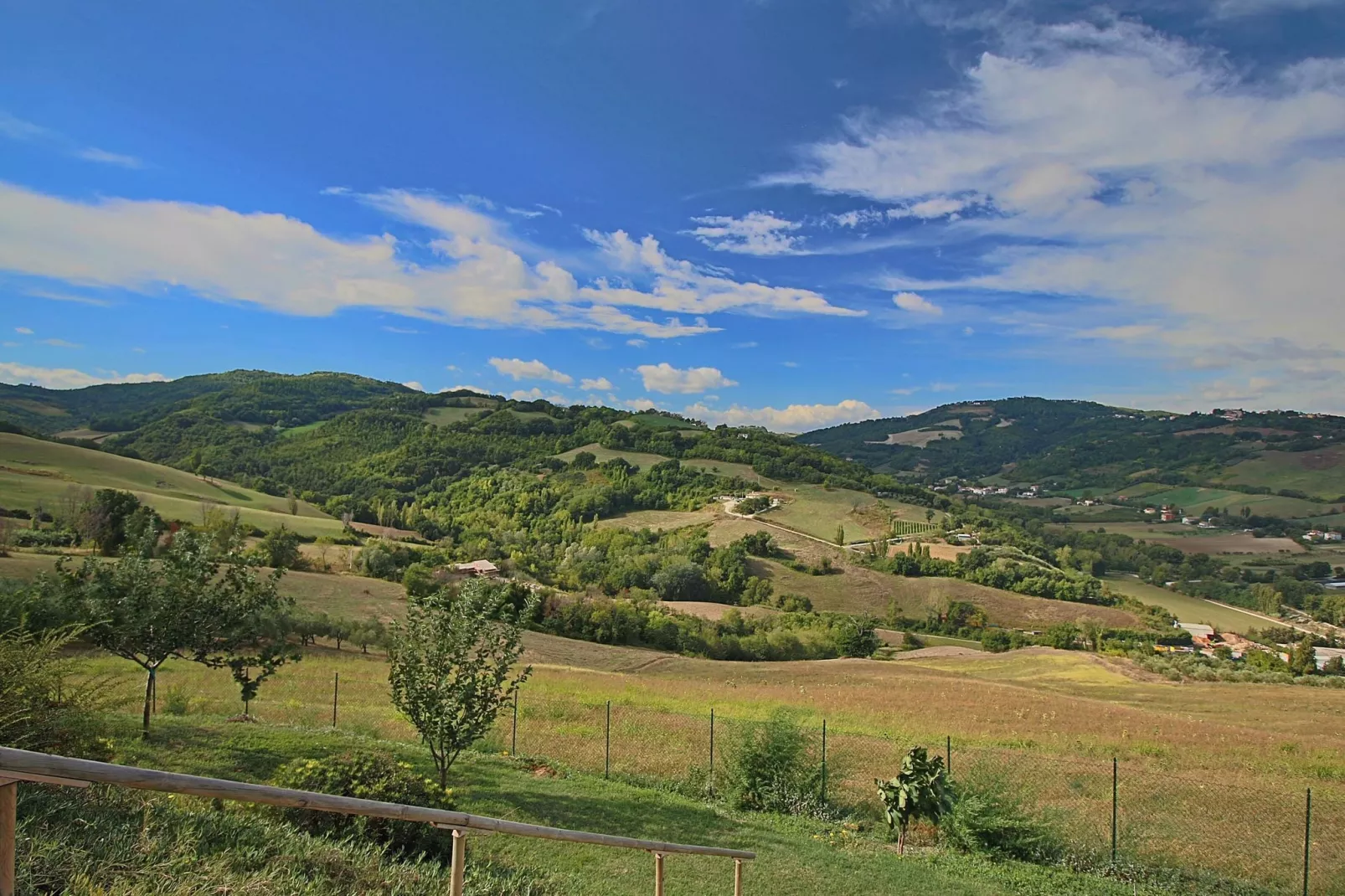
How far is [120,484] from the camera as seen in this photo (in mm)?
82812

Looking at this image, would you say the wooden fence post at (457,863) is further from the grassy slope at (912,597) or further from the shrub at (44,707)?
the grassy slope at (912,597)

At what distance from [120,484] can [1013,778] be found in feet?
333

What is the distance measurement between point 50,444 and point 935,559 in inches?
5112

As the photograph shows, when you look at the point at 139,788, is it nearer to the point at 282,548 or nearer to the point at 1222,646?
the point at 282,548

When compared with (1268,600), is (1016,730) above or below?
above

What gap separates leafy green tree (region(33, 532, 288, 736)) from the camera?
1410cm

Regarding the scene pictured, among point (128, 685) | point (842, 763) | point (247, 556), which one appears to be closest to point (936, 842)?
point (842, 763)

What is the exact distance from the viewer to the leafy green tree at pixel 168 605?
46.3 feet

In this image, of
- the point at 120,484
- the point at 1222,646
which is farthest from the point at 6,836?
the point at 120,484

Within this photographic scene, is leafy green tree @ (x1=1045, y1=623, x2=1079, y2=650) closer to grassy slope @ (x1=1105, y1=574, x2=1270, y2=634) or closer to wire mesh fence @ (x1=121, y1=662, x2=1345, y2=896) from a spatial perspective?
grassy slope @ (x1=1105, y1=574, x2=1270, y2=634)

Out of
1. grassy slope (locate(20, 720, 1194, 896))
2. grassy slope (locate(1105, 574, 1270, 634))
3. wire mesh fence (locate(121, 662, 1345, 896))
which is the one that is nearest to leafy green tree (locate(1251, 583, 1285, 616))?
grassy slope (locate(1105, 574, 1270, 634))

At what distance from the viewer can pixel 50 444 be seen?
93875 mm

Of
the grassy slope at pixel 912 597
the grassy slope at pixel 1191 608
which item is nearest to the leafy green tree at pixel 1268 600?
the grassy slope at pixel 1191 608

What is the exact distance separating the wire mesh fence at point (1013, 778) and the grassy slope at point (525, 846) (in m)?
1.70
